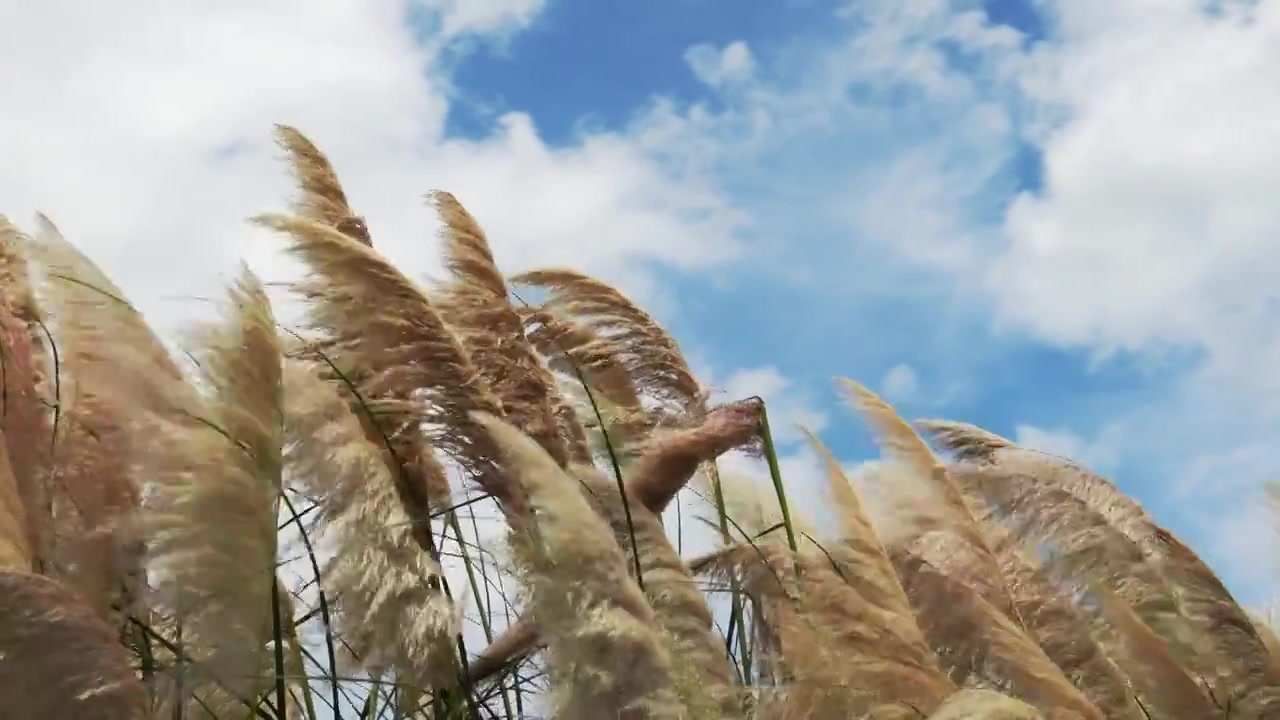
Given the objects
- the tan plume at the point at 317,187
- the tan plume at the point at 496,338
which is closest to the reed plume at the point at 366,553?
the tan plume at the point at 496,338

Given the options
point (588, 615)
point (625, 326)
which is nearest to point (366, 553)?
point (588, 615)

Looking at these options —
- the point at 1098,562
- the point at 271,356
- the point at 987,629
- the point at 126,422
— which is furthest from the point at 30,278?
the point at 1098,562

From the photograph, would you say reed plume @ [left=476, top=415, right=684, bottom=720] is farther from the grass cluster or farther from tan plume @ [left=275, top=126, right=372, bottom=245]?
tan plume @ [left=275, top=126, right=372, bottom=245]

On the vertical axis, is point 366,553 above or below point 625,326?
below

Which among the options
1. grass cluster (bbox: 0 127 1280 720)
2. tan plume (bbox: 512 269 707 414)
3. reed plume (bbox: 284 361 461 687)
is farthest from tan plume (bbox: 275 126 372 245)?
reed plume (bbox: 284 361 461 687)

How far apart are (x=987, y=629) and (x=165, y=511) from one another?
1.57 metres

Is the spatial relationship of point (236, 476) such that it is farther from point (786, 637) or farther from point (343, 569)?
point (786, 637)

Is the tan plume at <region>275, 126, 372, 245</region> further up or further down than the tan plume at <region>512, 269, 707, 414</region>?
further up

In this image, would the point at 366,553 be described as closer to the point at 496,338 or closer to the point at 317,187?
the point at 496,338

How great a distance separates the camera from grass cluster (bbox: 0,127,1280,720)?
2086mm

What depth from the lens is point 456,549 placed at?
3164mm

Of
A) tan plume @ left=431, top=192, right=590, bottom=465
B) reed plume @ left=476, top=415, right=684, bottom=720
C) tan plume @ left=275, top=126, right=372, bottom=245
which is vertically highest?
tan plume @ left=275, top=126, right=372, bottom=245

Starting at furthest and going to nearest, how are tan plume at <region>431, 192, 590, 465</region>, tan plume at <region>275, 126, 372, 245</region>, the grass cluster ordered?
tan plume at <region>275, 126, 372, 245</region>, tan plume at <region>431, 192, 590, 465</region>, the grass cluster

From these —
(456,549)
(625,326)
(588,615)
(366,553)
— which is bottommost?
(588,615)
